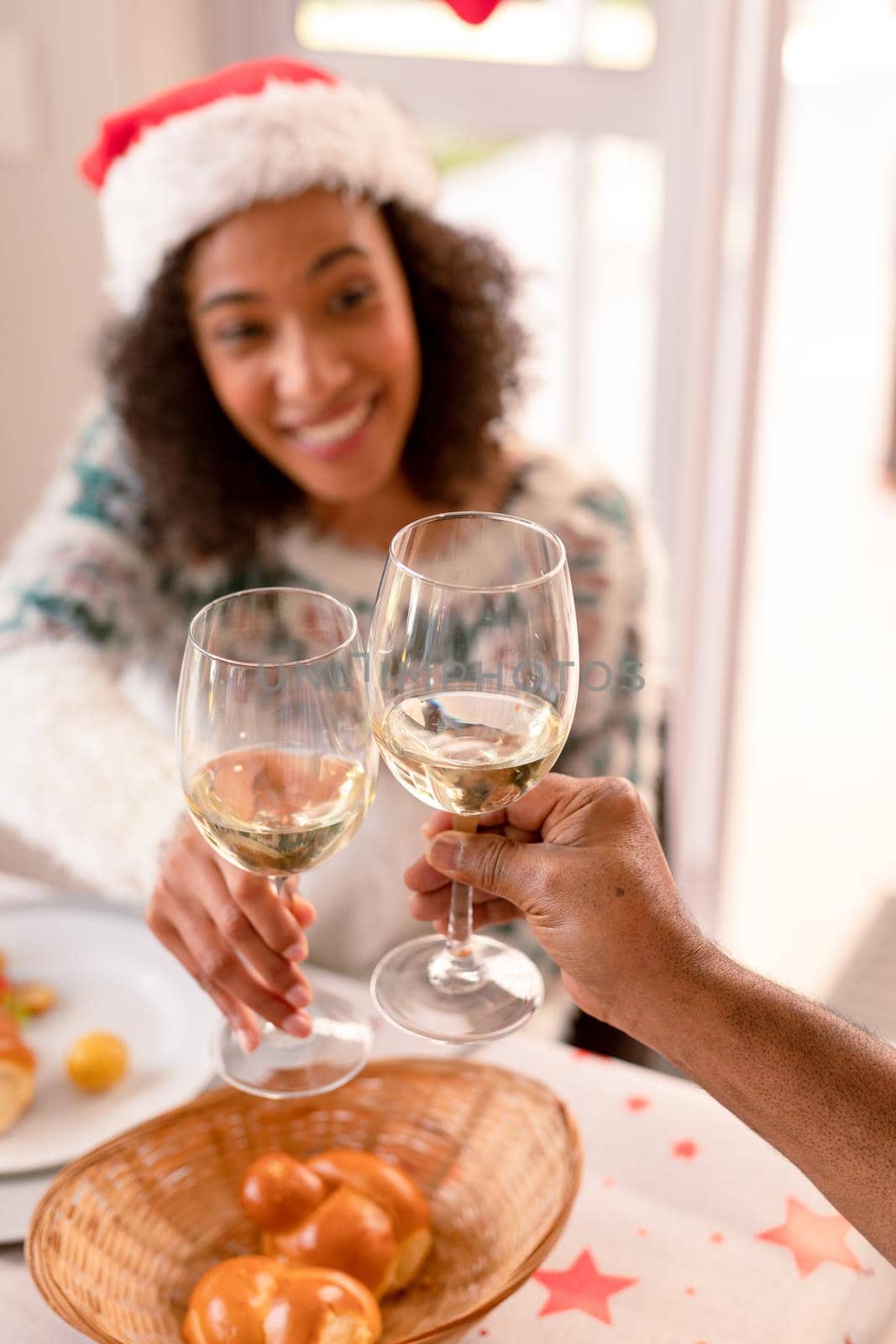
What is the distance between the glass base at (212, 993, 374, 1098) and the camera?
782 millimetres

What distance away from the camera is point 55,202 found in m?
2.16

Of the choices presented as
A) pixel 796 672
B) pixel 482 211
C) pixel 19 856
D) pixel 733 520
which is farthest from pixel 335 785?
pixel 796 672

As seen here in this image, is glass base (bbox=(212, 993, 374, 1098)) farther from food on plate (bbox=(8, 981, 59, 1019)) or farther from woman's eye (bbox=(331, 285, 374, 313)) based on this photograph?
woman's eye (bbox=(331, 285, 374, 313))

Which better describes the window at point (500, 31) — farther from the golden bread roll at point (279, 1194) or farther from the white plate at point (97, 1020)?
the golden bread roll at point (279, 1194)

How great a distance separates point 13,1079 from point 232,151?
32.6 inches

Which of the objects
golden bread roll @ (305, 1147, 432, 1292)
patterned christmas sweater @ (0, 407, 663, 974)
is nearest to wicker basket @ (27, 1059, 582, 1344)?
golden bread roll @ (305, 1147, 432, 1292)

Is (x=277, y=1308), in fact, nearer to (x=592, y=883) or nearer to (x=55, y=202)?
(x=592, y=883)

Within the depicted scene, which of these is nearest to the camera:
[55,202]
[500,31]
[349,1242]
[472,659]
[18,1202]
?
[472,659]

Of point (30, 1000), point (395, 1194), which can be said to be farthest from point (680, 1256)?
point (30, 1000)

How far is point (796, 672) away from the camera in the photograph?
314 cm

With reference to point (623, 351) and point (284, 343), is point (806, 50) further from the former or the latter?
point (284, 343)

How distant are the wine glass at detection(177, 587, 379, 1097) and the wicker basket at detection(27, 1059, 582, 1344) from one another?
218mm

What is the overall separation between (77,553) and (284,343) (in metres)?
0.33

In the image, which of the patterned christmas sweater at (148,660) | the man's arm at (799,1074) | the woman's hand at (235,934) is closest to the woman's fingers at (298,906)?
the woman's hand at (235,934)
